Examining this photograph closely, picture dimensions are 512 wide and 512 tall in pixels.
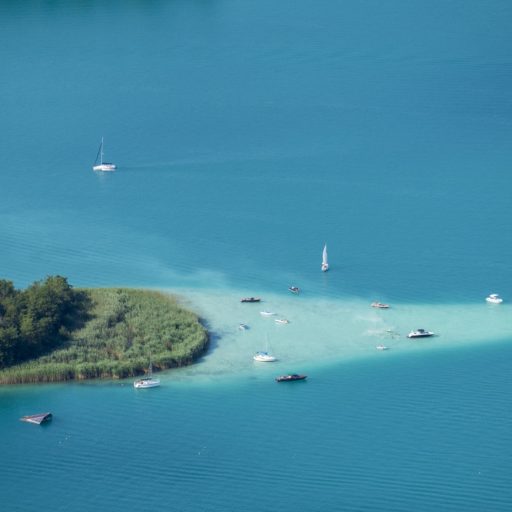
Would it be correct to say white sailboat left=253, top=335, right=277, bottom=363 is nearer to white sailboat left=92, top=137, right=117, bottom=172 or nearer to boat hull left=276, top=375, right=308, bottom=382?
boat hull left=276, top=375, right=308, bottom=382

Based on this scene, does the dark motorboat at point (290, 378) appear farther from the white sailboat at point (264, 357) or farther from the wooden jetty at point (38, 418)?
the wooden jetty at point (38, 418)

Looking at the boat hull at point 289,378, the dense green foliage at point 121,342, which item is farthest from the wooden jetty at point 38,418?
the boat hull at point 289,378

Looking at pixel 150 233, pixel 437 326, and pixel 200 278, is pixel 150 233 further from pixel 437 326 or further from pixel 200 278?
pixel 437 326

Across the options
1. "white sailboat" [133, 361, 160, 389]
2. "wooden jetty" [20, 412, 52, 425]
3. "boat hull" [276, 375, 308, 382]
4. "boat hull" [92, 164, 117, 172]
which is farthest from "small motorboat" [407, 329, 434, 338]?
"boat hull" [92, 164, 117, 172]

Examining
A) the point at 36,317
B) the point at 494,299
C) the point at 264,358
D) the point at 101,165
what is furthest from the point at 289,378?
the point at 101,165

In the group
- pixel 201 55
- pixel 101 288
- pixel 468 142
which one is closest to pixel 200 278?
pixel 101 288

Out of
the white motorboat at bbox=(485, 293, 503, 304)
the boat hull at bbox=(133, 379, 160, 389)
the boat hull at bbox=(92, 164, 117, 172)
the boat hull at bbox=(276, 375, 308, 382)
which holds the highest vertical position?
the boat hull at bbox=(92, 164, 117, 172)

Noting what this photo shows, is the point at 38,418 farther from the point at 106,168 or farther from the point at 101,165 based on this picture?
the point at 101,165
